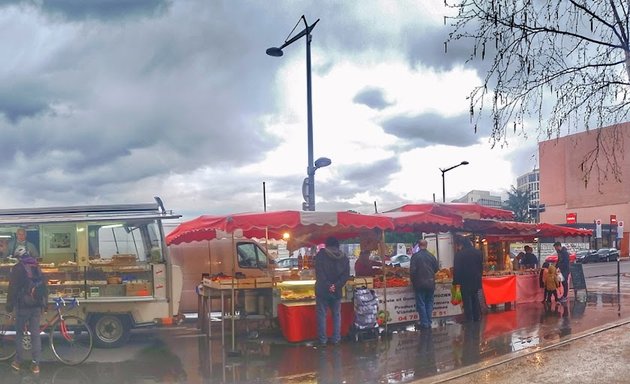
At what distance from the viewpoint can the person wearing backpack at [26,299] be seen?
812 cm

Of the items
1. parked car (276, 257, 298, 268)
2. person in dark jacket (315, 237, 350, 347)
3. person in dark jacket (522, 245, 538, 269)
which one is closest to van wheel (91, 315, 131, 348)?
person in dark jacket (315, 237, 350, 347)

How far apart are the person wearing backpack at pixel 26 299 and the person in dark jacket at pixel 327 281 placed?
4106 mm

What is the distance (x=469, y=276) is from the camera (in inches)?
460

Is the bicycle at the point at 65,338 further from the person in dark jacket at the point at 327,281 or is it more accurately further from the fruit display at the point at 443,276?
the fruit display at the point at 443,276

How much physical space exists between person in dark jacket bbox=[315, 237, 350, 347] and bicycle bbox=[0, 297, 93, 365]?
140 inches

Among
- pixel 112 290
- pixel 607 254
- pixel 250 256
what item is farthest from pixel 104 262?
pixel 607 254

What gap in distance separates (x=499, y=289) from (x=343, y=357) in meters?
6.80

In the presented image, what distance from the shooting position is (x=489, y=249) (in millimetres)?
20453

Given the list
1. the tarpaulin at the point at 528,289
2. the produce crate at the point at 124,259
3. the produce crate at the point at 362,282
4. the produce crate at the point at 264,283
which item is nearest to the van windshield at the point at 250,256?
the produce crate at the point at 264,283

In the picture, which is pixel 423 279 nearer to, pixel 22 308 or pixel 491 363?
pixel 491 363

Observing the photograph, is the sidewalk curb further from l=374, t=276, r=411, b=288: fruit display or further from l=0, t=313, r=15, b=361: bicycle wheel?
l=0, t=313, r=15, b=361: bicycle wheel

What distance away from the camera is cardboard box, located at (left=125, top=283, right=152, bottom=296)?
10117 millimetres

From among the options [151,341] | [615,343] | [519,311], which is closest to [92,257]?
[151,341]

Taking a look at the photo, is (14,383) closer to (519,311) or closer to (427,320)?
(427,320)
